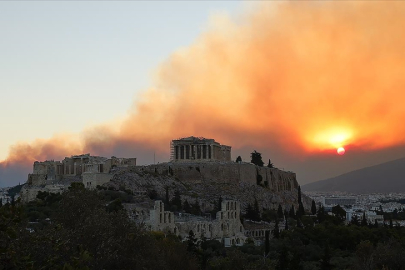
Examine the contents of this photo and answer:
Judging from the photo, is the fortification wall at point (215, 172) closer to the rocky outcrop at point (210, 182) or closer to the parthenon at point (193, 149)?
the rocky outcrop at point (210, 182)

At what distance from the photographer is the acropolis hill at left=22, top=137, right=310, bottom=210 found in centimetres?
5752

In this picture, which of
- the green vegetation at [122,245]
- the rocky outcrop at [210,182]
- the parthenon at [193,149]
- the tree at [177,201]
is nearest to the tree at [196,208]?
the rocky outcrop at [210,182]

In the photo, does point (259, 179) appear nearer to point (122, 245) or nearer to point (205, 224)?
point (205, 224)

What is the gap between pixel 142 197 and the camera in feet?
174

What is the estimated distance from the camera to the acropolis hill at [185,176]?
189 feet

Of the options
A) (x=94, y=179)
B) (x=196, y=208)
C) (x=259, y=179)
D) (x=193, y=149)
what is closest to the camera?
(x=94, y=179)

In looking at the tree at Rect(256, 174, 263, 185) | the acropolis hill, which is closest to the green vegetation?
the acropolis hill

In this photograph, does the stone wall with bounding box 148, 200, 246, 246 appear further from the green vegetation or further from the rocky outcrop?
the rocky outcrop

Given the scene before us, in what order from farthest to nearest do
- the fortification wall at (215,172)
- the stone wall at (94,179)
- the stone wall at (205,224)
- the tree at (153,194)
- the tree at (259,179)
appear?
the tree at (259,179) < the fortification wall at (215,172) < the stone wall at (94,179) < the tree at (153,194) < the stone wall at (205,224)

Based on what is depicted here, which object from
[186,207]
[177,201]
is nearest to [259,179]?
[186,207]

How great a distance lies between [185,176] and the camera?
216ft

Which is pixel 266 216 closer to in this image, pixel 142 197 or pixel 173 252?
pixel 142 197

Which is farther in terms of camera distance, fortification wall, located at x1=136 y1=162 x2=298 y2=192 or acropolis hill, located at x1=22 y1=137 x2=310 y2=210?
fortification wall, located at x1=136 y1=162 x2=298 y2=192

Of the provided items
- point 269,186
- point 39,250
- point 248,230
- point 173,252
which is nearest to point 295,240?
point 248,230
